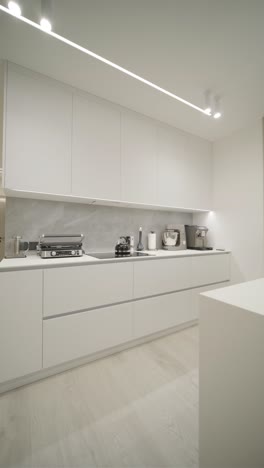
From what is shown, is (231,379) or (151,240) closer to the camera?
(231,379)

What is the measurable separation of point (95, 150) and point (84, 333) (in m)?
1.61

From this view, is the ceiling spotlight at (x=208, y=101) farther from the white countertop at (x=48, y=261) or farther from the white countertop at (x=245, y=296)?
the white countertop at (x=245, y=296)

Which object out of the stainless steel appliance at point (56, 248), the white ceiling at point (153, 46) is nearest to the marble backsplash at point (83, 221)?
the stainless steel appliance at point (56, 248)

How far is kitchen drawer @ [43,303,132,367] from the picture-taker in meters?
1.44

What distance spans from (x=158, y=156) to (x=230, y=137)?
1.12 m

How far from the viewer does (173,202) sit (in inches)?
95.4

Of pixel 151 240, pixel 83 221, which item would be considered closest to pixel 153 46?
pixel 83 221

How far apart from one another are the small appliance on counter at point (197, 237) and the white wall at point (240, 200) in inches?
8.1

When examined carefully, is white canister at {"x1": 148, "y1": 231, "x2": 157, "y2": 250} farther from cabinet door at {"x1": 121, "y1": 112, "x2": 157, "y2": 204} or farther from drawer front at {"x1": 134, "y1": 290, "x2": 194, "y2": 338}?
drawer front at {"x1": 134, "y1": 290, "x2": 194, "y2": 338}

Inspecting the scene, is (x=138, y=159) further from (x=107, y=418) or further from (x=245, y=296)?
(x=107, y=418)

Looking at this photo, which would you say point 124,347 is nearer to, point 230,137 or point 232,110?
point 232,110

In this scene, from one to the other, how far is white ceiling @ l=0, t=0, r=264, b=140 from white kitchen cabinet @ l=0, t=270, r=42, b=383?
158 centimetres

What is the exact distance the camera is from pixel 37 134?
1.60 metres

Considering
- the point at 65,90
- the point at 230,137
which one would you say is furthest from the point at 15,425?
the point at 230,137
